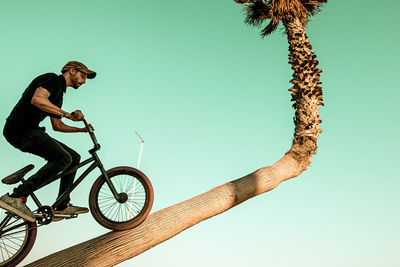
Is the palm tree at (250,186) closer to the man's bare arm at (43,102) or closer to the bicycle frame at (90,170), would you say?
the bicycle frame at (90,170)

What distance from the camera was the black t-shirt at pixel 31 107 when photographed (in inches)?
135

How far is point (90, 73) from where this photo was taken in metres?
3.92

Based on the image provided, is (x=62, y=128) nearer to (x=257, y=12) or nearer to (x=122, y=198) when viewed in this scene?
(x=122, y=198)

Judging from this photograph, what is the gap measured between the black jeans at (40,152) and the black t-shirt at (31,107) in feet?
0.26

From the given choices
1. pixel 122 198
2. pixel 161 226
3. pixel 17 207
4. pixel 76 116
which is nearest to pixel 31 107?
pixel 76 116

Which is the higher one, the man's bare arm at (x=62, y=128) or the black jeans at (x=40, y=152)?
the man's bare arm at (x=62, y=128)

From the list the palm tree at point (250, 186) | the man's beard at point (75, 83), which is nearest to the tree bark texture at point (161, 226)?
the palm tree at point (250, 186)

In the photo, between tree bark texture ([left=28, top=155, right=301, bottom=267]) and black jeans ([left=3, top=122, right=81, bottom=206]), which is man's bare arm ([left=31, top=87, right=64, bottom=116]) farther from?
tree bark texture ([left=28, top=155, right=301, bottom=267])

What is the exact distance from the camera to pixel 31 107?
346 cm

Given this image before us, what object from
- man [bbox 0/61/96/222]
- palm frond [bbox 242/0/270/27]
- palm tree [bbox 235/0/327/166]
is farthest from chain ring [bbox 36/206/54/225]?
palm frond [bbox 242/0/270/27]

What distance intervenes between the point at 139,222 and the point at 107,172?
0.86 m

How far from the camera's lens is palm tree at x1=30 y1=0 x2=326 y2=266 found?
3.22m

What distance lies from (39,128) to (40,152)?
29 centimetres

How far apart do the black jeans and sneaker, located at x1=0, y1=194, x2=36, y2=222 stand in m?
0.10
